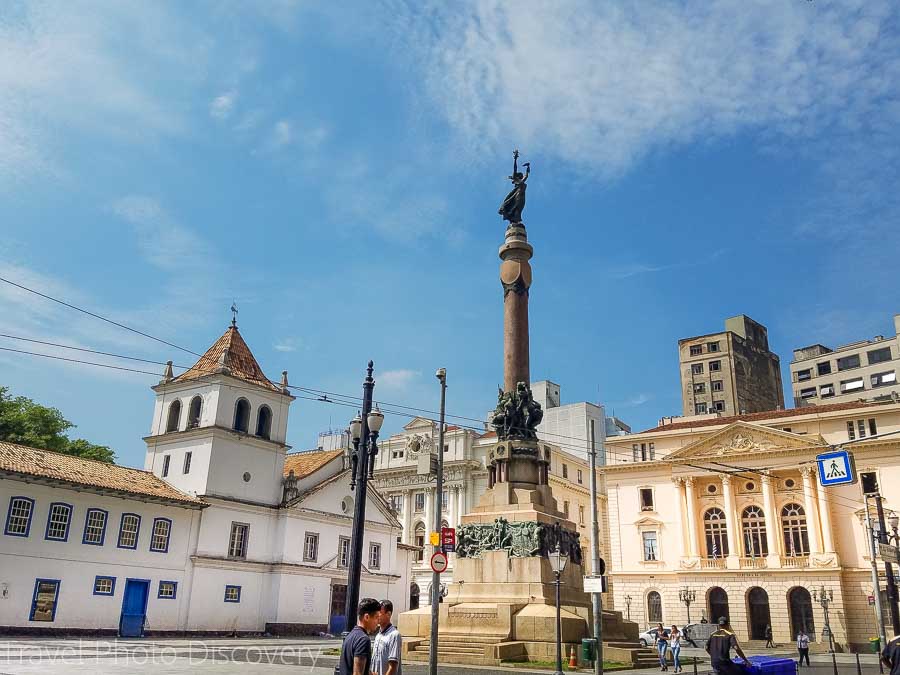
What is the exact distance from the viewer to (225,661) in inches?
841

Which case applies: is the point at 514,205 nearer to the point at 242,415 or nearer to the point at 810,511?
the point at 242,415

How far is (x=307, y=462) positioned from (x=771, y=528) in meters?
32.7

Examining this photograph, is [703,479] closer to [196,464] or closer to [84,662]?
[196,464]

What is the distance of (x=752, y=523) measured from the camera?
5559 cm

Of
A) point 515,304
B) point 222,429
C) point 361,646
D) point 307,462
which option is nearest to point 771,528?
point 307,462

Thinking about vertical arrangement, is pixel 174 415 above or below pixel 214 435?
above

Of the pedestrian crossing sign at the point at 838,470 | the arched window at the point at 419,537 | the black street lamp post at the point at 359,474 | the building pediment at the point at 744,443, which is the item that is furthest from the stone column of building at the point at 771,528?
the black street lamp post at the point at 359,474

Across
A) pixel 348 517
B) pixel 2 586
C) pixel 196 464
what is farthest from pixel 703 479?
pixel 2 586

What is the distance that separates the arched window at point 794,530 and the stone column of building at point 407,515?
3117 cm

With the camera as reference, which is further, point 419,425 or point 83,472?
point 419,425

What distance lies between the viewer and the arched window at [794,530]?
2103 inches

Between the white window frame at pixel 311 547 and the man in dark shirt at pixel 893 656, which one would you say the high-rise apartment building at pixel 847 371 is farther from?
the man in dark shirt at pixel 893 656

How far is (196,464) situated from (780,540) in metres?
39.7

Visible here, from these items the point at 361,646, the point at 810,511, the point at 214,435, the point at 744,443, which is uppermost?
the point at 744,443
